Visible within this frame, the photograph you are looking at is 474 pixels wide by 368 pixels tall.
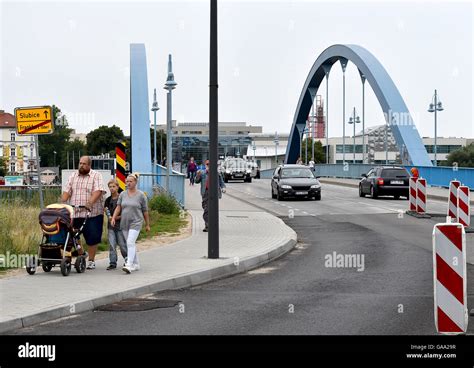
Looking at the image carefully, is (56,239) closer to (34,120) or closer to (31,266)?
(31,266)

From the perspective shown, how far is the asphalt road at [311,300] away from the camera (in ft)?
28.7

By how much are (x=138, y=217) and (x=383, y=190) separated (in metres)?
23.4

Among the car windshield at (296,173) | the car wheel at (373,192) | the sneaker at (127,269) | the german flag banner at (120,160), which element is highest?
the german flag banner at (120,160)

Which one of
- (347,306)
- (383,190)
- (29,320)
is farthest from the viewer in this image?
(383,190)

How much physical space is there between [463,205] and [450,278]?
41.5 ft

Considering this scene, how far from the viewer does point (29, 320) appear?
9.03m

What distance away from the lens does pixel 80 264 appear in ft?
42.2

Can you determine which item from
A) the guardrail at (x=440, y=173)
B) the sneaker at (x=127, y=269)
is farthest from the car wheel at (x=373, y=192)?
the sneaker at (x=127, y=269)

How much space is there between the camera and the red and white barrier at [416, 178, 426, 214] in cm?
2556

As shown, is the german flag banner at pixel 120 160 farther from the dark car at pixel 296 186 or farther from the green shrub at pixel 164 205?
the dark car at pixel 296 186

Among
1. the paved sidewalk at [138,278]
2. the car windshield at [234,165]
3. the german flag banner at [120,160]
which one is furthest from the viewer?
the car windshield at [234,165]

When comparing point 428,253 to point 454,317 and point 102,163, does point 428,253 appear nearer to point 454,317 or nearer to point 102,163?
point 454,317

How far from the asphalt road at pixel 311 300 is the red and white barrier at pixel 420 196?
669 centimetres
